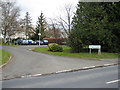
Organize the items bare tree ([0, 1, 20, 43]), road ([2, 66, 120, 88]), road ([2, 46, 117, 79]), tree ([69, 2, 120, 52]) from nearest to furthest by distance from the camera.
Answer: road ([2, 66, 120, 88]) → road ([2, 46, 117, 79]) → tree ([69, 2, 120, 52]) → bare tree ([0, 1, 20, 43])

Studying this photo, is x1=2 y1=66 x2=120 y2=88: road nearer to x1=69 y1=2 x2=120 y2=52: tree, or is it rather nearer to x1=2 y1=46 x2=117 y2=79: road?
x1=2 y1=46 x2=117 y2=79: road

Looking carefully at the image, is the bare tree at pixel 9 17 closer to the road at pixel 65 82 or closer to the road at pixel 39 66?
the road at pixel 39 66

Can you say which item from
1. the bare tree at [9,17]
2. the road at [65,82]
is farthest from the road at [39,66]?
the bare tree at [9,17]

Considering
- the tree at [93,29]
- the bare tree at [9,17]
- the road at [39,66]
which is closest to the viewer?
the road at [39,66]

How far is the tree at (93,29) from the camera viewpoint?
59.3ft

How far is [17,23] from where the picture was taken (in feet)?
122

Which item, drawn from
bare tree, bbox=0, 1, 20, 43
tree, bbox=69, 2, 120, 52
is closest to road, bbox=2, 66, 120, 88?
tree, bbox=69, 2, 120, 52

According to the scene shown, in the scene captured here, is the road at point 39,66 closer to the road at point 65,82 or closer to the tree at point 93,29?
the road at point 65,82

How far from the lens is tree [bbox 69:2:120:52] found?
1806 cm

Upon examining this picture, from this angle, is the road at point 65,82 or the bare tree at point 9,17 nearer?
the road at point 65,82

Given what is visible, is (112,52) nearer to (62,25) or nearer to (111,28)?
(111,28)

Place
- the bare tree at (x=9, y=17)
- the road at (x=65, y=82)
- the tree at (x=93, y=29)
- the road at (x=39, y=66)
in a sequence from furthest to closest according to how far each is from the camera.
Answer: the bare tree at (x=9, y=17) < the tree at (x=93, y=29) < the road at (x=39, y=66) < the road at (x=65, y=82)

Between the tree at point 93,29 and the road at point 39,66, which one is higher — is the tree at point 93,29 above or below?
above

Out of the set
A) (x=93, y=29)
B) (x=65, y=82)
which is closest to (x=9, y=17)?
(x=93, y=29)
